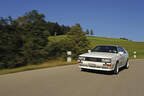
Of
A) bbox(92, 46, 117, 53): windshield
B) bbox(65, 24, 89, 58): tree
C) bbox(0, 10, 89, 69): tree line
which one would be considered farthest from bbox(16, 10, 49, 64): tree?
bbox(65, 24, 89, 58): tree

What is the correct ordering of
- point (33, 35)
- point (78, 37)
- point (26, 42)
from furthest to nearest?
point (78, 37), point (33, 35), point (26, 42)

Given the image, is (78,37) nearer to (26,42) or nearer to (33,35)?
(33,35)

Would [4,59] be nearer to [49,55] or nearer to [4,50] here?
[4,50]

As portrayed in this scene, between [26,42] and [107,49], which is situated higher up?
[26,42]

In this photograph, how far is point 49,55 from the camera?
13406 mm

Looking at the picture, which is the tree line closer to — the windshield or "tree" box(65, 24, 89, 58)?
the windshield

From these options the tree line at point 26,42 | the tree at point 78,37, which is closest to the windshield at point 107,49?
the tree line at point 26,42

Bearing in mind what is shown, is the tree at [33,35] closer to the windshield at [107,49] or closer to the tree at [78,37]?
the windshield at [107,49]

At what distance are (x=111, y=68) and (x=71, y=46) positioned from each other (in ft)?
28.6

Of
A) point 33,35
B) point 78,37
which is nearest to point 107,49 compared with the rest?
point 33,35

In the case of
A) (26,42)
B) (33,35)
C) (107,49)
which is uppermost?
(33,35)

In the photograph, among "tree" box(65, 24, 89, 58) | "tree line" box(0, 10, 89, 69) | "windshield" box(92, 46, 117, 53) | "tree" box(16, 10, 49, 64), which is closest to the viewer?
"windshield" box(92, 46, 117, 53)

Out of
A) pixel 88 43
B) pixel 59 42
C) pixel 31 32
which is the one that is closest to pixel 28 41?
pixel 31 32

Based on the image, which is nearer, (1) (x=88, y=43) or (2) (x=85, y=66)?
(2) (x=85, y=66)
